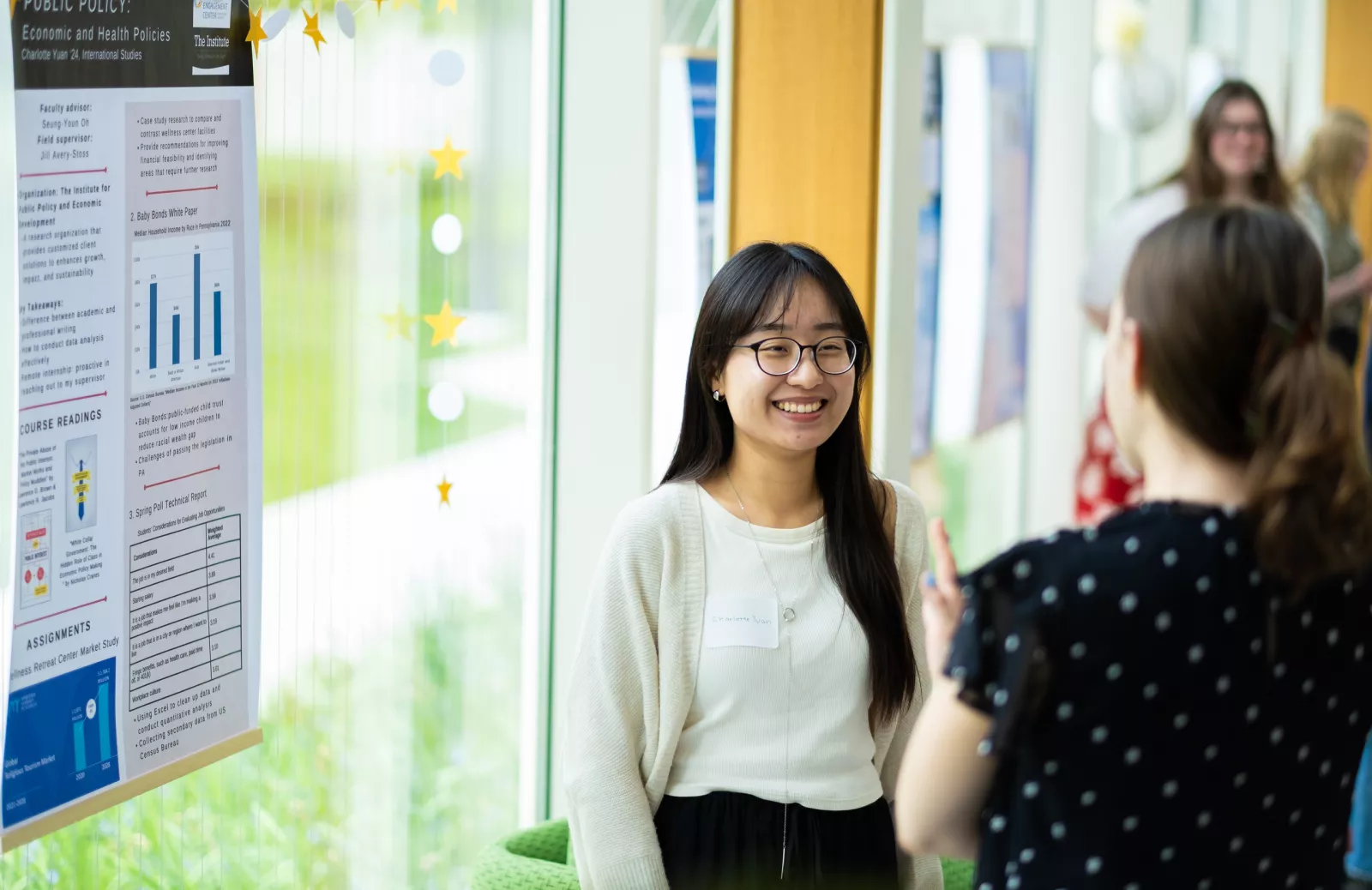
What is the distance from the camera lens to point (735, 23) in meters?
3.77

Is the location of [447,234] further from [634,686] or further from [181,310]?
[634,686]

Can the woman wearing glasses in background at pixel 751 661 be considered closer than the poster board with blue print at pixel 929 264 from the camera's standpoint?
Yes

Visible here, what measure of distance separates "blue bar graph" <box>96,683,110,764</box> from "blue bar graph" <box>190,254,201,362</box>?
0.45 metres

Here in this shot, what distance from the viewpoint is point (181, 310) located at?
2029 millimetres

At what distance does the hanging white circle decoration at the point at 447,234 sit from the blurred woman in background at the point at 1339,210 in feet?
10.9

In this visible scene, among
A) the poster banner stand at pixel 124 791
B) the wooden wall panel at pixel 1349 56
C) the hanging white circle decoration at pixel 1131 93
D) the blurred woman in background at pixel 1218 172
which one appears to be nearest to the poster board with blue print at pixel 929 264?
the blurred woman in background at pixel 1218 172

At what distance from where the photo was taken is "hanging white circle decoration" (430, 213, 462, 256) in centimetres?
287

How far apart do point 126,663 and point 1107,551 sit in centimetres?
127

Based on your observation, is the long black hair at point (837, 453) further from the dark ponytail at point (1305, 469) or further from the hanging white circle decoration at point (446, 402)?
the dark ponytail at point (1305, 469)

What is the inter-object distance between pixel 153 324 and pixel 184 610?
39cm

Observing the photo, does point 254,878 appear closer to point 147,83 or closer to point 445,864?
point 445,864

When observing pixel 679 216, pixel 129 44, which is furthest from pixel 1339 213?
pixel 129 44

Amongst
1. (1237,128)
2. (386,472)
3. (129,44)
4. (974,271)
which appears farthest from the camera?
(974,271)

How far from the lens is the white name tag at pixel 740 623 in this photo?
222 centimetres
